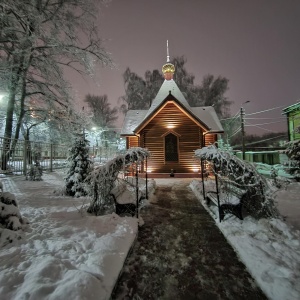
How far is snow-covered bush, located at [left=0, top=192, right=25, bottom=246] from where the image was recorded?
3531 millimetres

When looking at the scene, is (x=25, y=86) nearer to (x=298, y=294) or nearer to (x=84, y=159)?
(x=84, y=159)

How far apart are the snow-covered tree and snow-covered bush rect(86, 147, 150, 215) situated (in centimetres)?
189

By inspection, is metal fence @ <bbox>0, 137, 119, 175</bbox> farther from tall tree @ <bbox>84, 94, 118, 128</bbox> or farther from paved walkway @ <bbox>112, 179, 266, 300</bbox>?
tall tree @ <bbox>84, 94, 118, 128</bbox>

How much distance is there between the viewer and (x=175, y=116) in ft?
49.0

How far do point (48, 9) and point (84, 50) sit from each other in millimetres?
3140

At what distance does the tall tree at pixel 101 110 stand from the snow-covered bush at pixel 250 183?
36370mm

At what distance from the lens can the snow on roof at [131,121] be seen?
55.5ft

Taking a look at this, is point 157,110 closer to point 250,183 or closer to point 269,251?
point 250,183

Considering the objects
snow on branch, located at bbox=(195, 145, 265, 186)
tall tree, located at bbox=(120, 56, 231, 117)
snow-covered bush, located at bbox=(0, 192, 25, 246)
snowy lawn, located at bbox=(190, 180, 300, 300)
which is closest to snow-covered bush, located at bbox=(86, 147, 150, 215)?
snow-covered bush, located at bbox=(0, 192, 25, 246)

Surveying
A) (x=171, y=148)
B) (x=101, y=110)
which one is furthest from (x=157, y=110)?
(x=101, y=110)

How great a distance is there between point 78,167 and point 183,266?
216 inches

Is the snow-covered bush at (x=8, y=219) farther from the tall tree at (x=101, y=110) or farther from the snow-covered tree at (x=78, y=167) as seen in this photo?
the tall tree at (x=101, y=110)

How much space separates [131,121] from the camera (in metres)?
18.1

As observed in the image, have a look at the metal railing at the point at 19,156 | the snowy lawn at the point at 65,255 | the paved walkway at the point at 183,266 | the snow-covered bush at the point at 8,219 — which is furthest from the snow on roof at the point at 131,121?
the snow-covered bush at the point at 8,219
